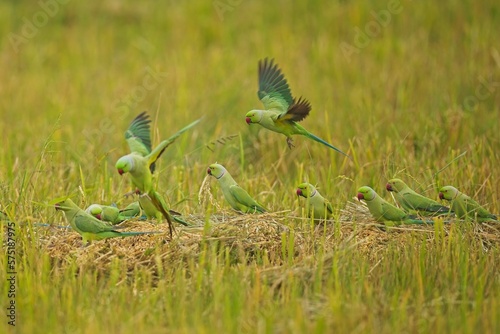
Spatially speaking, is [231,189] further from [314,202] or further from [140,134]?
[140,134]

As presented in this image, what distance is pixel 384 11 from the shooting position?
434 inches

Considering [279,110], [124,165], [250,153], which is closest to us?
[124,165]

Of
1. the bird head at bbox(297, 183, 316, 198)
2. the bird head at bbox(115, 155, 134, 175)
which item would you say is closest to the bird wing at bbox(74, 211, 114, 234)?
the bird head at bbox(115, 155, 134, 175)

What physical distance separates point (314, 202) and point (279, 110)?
22.7 inches

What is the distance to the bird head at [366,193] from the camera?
496cm

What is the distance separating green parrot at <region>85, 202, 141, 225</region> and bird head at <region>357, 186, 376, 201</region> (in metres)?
1.21

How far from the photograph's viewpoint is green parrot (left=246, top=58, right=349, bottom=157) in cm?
454

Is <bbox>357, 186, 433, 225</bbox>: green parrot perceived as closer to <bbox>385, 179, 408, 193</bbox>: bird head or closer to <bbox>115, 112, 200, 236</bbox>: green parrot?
<bbox>385, 179, 408, 193</bbox>: bird head

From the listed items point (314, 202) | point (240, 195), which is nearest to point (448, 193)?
point (314, 202)

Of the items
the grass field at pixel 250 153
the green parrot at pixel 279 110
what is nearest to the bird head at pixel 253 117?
the green parrot at pixel 279 110

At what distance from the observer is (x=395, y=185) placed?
5133 mm

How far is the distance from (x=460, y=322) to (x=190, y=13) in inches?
317

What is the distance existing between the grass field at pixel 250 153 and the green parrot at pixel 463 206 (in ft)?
0.27

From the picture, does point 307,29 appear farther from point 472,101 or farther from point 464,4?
point 472,101
